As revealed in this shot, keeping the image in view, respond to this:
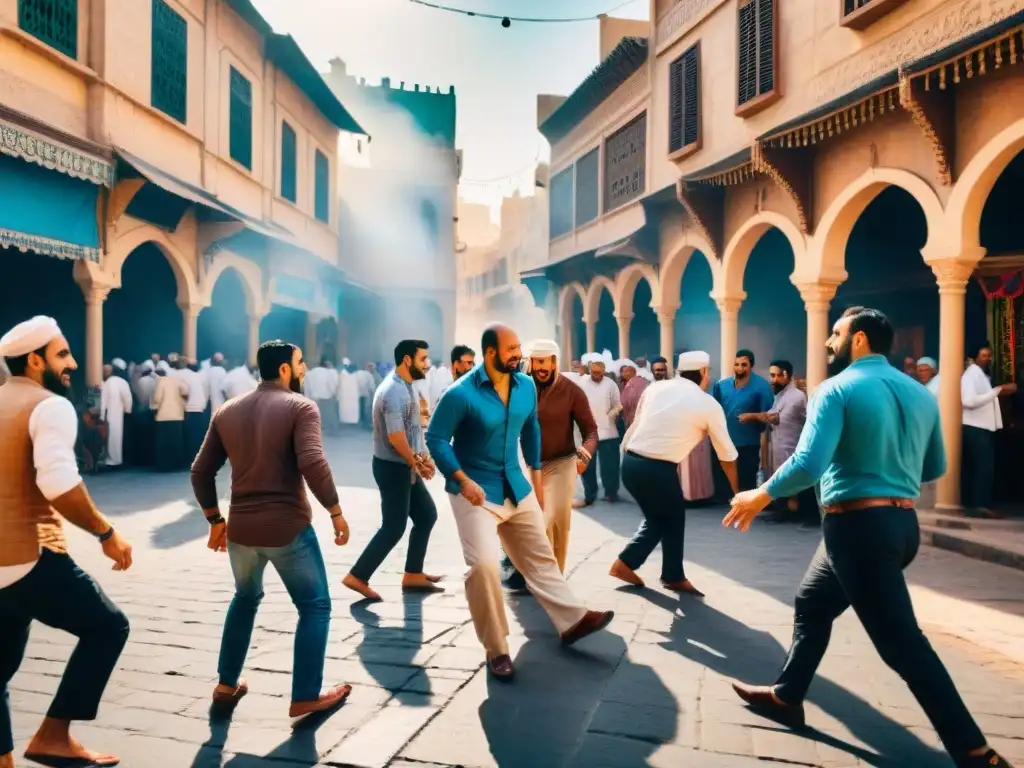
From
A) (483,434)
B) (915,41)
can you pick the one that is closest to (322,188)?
(915,41)

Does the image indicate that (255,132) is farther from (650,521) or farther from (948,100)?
(650,521)

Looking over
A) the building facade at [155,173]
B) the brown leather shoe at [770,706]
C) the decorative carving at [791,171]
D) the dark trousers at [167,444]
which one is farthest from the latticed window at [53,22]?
the brown leather shoe at [770,706]

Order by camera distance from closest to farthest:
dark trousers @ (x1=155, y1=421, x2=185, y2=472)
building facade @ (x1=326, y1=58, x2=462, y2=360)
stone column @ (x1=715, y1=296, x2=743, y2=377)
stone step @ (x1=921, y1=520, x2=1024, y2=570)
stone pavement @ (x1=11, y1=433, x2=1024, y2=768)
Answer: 1. stone pavement @ (x1=11, y1=433, x2=1024, y2=768)
2. stone step @ (x1=921, y1=520, x2=1024, y2=570)
3. dark trousers @ (x1=155, y1=421, x2=185, y2=472)
4. stone column @ (x1=715, y1=296, x2=743, y2=377)
5. building facade @ (x1=326, y1=58, x2=462, y2=360)

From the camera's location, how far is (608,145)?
781 inches

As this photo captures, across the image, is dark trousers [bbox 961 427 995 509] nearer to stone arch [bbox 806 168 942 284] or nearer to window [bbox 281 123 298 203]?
stone arch [bbox 806 168 942 284]

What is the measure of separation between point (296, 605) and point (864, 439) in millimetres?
2420

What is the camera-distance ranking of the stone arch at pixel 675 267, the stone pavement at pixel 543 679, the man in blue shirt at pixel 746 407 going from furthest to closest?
the stone arch at pixel 675 267 < the man in blue shirt at pixel 746 407 < the stone pavement at pixel 543 679

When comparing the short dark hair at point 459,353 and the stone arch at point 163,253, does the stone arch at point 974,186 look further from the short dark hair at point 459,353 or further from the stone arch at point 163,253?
the stone arch at point 163,253

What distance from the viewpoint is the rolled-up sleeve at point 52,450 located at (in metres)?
3.21

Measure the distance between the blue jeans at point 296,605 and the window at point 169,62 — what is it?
11874 mm

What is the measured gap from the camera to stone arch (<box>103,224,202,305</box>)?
1295cm

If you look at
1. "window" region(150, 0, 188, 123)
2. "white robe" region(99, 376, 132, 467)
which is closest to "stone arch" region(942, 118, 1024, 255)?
"white robe" region(99, 376, 132, 467)

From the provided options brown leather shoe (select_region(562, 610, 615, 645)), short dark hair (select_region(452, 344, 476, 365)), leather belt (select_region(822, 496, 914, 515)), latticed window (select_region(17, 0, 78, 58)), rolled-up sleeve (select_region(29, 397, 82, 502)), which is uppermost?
latticed window (select_region(17, 0, 78, 58))

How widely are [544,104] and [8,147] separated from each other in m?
17.4
